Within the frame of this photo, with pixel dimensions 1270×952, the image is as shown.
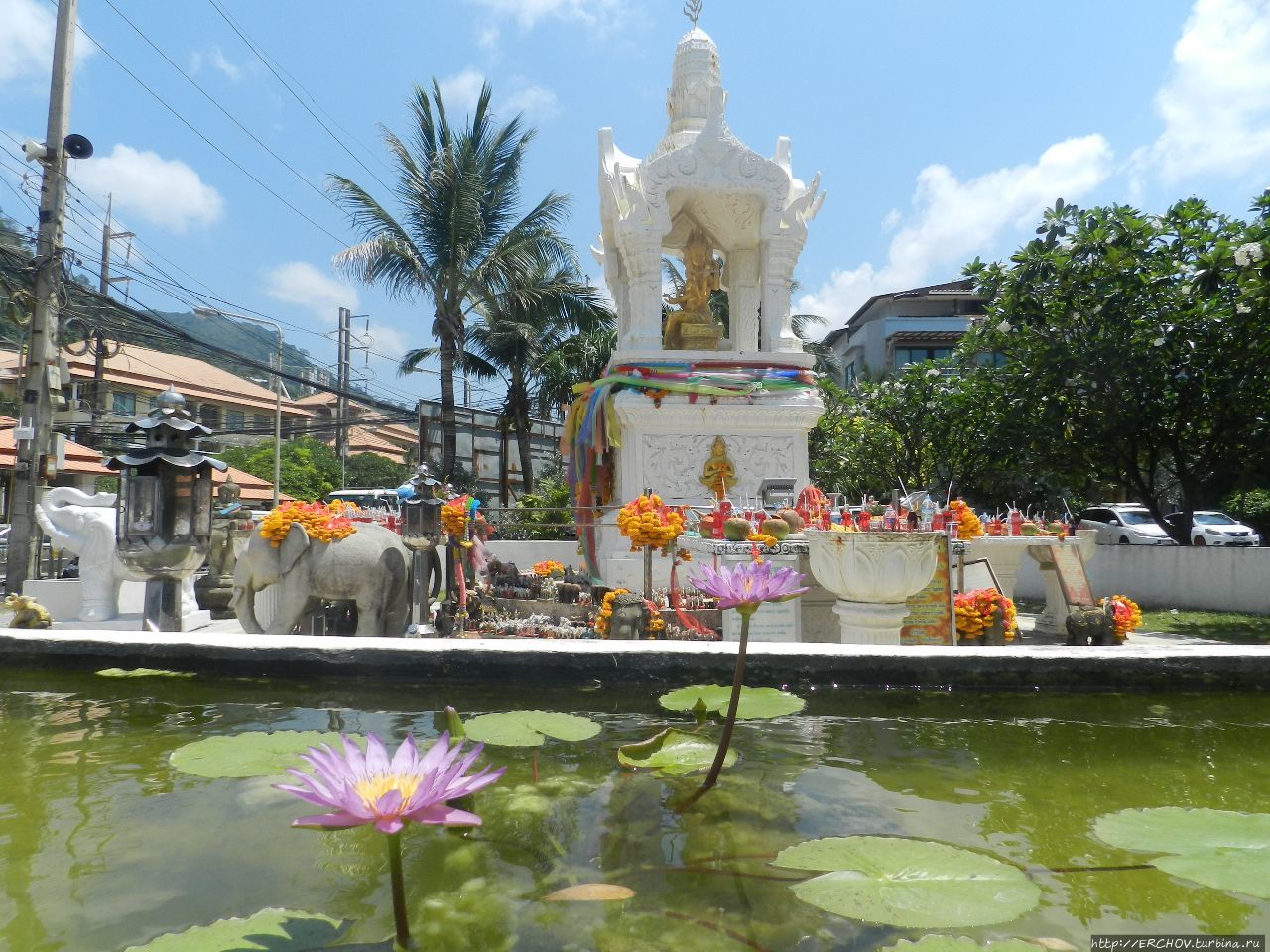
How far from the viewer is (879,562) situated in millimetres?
4031

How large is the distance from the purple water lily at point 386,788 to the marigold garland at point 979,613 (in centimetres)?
485

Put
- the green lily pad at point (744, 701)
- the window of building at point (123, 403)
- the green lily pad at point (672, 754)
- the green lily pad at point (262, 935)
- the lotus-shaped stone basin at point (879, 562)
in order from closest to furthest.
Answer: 1. the green lily pad at point (262, 935)
2. the green lily pad at point (672, 754)
3. the green lily pad at point (744, 701)
4. the lotus-shaped stone basin at point (879, 562)
5. the window of building at point (123, 403)

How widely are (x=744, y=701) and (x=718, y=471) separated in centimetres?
666

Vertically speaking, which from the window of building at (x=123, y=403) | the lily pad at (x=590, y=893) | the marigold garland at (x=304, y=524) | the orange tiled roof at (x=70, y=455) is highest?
the window of building at (x=123, y=403)

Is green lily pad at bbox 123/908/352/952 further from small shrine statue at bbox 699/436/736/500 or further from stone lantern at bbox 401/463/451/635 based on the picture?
small shrine statue at bbox 699/436/736/500

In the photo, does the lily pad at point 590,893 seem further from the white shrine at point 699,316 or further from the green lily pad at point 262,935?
the white shrine at point 699,316

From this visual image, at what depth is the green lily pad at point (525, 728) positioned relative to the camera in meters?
2.23

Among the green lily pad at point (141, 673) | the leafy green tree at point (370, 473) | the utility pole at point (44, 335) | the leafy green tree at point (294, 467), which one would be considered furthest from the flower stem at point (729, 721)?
the leafy green tree at point (370, 473)

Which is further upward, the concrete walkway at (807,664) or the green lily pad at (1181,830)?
the concrete walkway at (807,664)

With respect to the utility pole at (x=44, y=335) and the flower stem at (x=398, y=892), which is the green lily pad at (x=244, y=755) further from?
the utility pole at (x=44, y=335)

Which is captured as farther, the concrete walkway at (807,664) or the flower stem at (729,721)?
the concrete walkway at (807,664)

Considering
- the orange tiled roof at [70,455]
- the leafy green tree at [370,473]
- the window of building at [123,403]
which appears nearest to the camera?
the orange tiled roof at [70,455]

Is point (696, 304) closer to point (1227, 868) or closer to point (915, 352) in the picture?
point (1227, 868)

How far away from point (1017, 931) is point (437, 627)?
524cm
